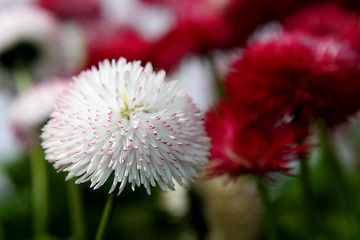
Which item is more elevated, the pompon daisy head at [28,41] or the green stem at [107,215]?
the pompon daisy head at [28,41]

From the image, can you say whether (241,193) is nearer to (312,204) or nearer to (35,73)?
(312,204)

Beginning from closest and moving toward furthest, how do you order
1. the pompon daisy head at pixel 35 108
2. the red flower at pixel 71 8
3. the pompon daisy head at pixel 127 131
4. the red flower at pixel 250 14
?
the pompon daisy head at pixel 127 131
the pompon daisy head at pixel 35 108
the red flower at pixel 250 14
the red flower at pixel 71 8

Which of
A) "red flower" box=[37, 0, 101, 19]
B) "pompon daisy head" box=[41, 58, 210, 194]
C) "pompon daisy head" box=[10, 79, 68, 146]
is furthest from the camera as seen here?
"red flower" box=[37, 0, 101, 19]

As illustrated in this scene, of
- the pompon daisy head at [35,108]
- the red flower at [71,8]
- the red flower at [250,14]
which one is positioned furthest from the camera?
the red flower at [71,8]

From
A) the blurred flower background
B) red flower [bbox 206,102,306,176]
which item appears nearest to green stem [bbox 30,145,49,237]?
the blurred flower background

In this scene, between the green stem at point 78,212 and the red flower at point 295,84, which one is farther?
the green stem at point 78,212

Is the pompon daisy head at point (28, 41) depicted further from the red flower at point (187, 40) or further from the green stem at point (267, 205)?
the green stem at point (267, 205)

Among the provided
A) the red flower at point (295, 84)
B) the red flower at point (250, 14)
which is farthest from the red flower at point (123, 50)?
the red flower at point (295, 84)

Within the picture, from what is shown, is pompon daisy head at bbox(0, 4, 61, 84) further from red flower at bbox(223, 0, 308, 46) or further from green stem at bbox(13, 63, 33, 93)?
red flower at bbox(223, 0, 308, 46)

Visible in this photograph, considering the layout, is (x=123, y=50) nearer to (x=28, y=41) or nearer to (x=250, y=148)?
(x=28, y=41)
